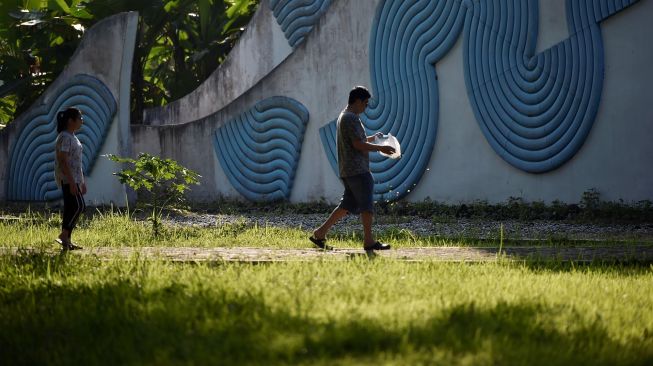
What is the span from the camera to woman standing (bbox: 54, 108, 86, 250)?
806 cm

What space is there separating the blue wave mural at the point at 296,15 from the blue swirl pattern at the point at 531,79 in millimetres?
6108

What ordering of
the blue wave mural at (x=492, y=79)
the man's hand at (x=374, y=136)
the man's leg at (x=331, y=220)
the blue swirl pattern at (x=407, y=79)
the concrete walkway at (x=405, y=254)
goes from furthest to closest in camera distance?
the blue swirl pattern at (x=407, y=79) → the blue wave mural at (x=492, y=79) → the man's leg at (x=331, y=220) → the man's hand at (x=374, y=136) → the concrete walkway at (x=405, y=254)

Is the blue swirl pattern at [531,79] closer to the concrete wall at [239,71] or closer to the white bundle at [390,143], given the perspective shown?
the white bundle at [390,143]

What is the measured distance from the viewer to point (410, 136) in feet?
44.5

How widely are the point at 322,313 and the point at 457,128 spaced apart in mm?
8664

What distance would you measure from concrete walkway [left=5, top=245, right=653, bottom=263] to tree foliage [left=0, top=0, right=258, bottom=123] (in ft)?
36.6

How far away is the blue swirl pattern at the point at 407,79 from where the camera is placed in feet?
43.4

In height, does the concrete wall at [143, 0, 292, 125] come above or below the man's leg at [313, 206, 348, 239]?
above

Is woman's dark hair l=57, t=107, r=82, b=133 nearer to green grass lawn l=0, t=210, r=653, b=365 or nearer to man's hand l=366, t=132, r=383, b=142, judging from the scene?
green grass lawn l=0, t=210, r=653, b=365

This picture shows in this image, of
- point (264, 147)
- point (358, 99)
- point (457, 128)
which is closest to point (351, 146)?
point (358, 99)

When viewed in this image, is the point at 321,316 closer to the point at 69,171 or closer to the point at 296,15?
the point at 69,171

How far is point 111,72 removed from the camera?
16.2m

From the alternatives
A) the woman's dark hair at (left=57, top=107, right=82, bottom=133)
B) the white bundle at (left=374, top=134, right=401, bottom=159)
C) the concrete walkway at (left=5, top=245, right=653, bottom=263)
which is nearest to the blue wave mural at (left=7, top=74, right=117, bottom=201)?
the woman's dark hair at (left=57, top=107, right=82, bottom=133)

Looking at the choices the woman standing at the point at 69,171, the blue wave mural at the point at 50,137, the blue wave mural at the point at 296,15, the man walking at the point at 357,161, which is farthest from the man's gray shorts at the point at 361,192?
the blue wave mural at the point at 296,15
